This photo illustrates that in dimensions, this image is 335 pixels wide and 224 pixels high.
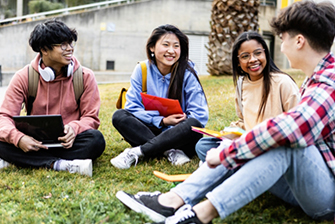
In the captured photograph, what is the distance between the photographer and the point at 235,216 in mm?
2494

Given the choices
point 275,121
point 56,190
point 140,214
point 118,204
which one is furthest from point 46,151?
point 275,121

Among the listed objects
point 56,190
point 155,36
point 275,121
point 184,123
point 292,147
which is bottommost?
point 56,190

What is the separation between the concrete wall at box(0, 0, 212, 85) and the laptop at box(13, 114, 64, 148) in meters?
14.6

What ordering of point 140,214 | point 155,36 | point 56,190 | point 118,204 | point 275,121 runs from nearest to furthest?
1. point 275,121
2. point 140,214
3. point 118,204
4. point 56,190
5. point 155,36

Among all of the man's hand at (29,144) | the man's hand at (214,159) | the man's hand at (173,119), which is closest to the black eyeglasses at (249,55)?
the man's hand at (173,119)

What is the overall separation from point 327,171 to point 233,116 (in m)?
4.15

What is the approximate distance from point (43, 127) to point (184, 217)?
1836 mm

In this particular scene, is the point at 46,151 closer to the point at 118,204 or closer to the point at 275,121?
the point at 118,204

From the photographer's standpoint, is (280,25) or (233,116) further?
(233,116)

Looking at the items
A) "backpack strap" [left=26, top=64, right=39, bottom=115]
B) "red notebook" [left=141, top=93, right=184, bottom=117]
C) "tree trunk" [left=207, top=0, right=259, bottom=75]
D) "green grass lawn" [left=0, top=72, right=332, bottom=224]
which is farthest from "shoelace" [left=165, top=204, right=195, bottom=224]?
"tree trunk" [left=207, top=0, right=259, bottom=75]

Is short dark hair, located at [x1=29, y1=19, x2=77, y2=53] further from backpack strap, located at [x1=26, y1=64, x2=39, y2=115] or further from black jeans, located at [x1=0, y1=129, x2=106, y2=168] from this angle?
black jeans, located at [x1=0, y1=129, x2=106, y2=168]

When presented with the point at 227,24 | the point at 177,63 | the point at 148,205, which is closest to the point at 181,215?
the point at 148,205

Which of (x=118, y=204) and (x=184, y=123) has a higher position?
(x=184, y=123)

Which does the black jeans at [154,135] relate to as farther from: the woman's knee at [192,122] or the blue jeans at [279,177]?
the blue jeans at [279,177]
